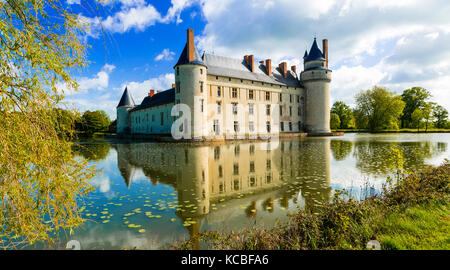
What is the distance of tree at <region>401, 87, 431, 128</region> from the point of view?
54938 millimetres

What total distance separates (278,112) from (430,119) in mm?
39130

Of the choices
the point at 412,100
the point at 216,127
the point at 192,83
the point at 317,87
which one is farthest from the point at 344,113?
the point at 192,83

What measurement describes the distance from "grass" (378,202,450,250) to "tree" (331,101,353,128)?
217ft

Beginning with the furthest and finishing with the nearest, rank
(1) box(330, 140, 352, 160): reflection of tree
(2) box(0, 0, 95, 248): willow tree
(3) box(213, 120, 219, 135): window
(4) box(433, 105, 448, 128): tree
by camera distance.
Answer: (4) box(433, 105, 448, 128): tree < (3) box(213, 120, 219, 135): window < (1) box(330, 140, 352, 160): reflection of tree < (2) box(0, 0, 95, 248): willow tree

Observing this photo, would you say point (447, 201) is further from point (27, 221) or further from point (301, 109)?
point (301, 109)

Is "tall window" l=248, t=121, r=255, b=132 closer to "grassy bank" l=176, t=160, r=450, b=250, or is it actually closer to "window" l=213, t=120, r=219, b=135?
"window" l=213, t=120, r=219, b=135

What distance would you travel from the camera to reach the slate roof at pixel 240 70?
30.4 meters

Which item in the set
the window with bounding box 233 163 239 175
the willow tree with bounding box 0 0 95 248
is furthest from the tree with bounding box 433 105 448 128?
the willow tree with bounding box 0 0 95 248

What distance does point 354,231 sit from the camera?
3.45 meters

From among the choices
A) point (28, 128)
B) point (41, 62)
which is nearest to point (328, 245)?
point (28, 128)

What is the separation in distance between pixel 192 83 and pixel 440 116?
201 feet

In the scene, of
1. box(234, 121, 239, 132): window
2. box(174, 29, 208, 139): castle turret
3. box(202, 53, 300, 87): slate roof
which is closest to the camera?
box(174, 29, 208, 139): castle turret

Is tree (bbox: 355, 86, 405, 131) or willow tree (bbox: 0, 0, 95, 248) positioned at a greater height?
tree (bbox: 355, 86, 405, 131)

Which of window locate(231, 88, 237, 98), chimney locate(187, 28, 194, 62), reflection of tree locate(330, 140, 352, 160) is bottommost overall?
reflection of tree locate(330, 140, 352, 160)
